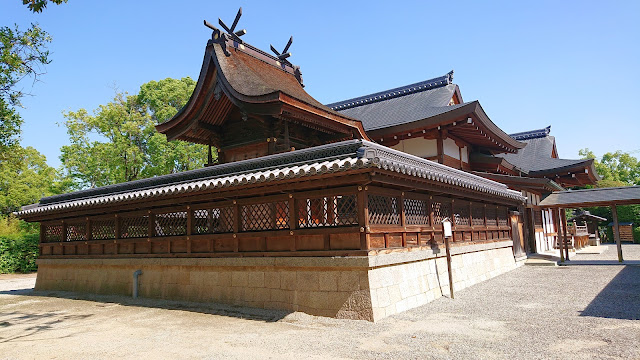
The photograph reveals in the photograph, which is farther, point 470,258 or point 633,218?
point 633,218

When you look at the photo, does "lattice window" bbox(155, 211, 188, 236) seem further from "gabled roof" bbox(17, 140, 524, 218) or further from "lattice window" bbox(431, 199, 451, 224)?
"lattice window" bbox(431, 199, 451, 224)

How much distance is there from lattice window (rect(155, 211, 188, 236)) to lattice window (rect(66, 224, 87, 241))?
12.6 feet

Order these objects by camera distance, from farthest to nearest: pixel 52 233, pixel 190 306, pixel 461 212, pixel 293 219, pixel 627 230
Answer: pixel 627 230, pixel 52 233, pixel 461 212, pixel 190 306, pixel 293 219

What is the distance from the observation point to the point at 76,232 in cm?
1473

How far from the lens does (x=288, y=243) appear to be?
30.4 feet

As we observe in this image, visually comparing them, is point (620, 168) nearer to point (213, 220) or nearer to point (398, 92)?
point (398, 92)

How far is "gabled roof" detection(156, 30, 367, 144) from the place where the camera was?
1155 centimetres

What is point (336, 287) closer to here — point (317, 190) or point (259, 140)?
point (317, 190)

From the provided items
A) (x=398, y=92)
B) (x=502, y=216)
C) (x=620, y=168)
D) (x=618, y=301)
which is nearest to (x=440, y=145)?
(x=502, y=216)

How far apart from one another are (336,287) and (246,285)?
2.55 metres

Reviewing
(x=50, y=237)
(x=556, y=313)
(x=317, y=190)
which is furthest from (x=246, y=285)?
(x=50, y=237)

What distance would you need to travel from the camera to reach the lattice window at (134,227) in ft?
41.3

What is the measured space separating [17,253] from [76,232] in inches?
660

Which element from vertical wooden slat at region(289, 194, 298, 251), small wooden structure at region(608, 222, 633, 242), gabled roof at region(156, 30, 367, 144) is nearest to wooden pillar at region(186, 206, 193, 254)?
gabled roof at region(156, 30, 367, 144)
